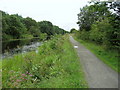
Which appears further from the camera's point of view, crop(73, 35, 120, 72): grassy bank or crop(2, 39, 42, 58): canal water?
crop(2, 39, 42, 58): canal water

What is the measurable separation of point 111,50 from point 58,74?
21.8ft

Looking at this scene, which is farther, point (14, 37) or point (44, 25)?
point (44, 25)

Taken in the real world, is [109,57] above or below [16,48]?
below

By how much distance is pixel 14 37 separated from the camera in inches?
1652

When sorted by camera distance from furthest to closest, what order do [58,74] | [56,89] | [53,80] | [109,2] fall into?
[109,2] → [58,74] → [53,80] → [56,89]

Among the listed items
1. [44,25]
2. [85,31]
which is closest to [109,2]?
[85,31]

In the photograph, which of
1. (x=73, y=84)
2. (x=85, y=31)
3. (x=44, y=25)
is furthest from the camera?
(x=44, y=25)


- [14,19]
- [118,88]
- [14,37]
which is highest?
[14,19]

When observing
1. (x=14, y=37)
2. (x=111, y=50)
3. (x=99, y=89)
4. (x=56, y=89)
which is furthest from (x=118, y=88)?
(x=14, y=37)

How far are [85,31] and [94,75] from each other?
56.6 ft

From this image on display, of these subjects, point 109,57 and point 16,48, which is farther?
point 16,48

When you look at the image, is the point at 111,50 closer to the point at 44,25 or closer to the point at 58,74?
the point at 58,74

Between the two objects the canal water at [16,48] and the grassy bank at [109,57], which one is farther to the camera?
the canal water at [16,48]

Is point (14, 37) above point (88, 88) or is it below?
above
